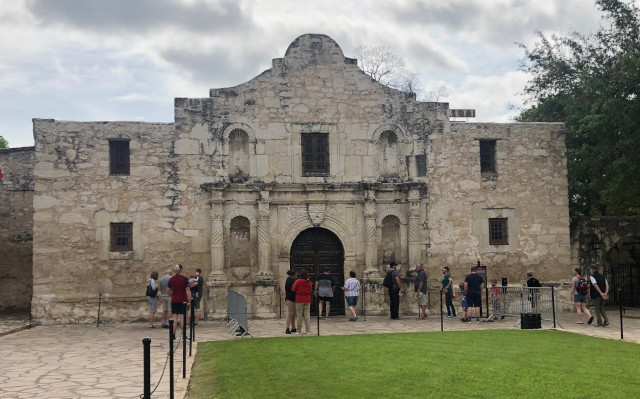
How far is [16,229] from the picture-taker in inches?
891

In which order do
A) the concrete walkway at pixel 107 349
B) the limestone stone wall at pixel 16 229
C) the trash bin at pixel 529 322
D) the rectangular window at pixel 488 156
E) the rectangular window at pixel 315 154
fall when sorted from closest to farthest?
the concrete walkway at pixel 107 349, the trash bin at pixel 529 322, the rectangular window at pixel 315 154, the rectangular window at pixel 488 156, the limestone stone wall at pixel 16 229

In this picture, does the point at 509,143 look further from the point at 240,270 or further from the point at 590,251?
the point at 240,270

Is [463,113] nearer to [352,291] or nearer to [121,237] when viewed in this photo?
[352,291]

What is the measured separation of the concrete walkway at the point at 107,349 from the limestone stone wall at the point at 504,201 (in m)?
2.04

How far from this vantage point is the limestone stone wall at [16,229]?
22344 millimetres

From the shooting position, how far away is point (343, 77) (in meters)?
20.0

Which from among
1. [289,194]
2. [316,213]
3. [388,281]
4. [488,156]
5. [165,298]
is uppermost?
[488,156]

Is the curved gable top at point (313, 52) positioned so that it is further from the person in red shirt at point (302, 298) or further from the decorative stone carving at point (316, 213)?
the person in red shirt at point (302, 298)

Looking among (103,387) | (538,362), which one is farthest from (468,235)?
(103,387)

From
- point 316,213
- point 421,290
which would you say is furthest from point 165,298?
point 421,290

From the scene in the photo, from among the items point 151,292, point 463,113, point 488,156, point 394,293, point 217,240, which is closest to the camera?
point 151,292

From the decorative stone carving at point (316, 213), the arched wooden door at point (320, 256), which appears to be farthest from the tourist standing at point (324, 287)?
the decorative stone carving at point (316, 213)

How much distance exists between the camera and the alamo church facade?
1858 cm

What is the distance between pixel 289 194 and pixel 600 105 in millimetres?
9666
